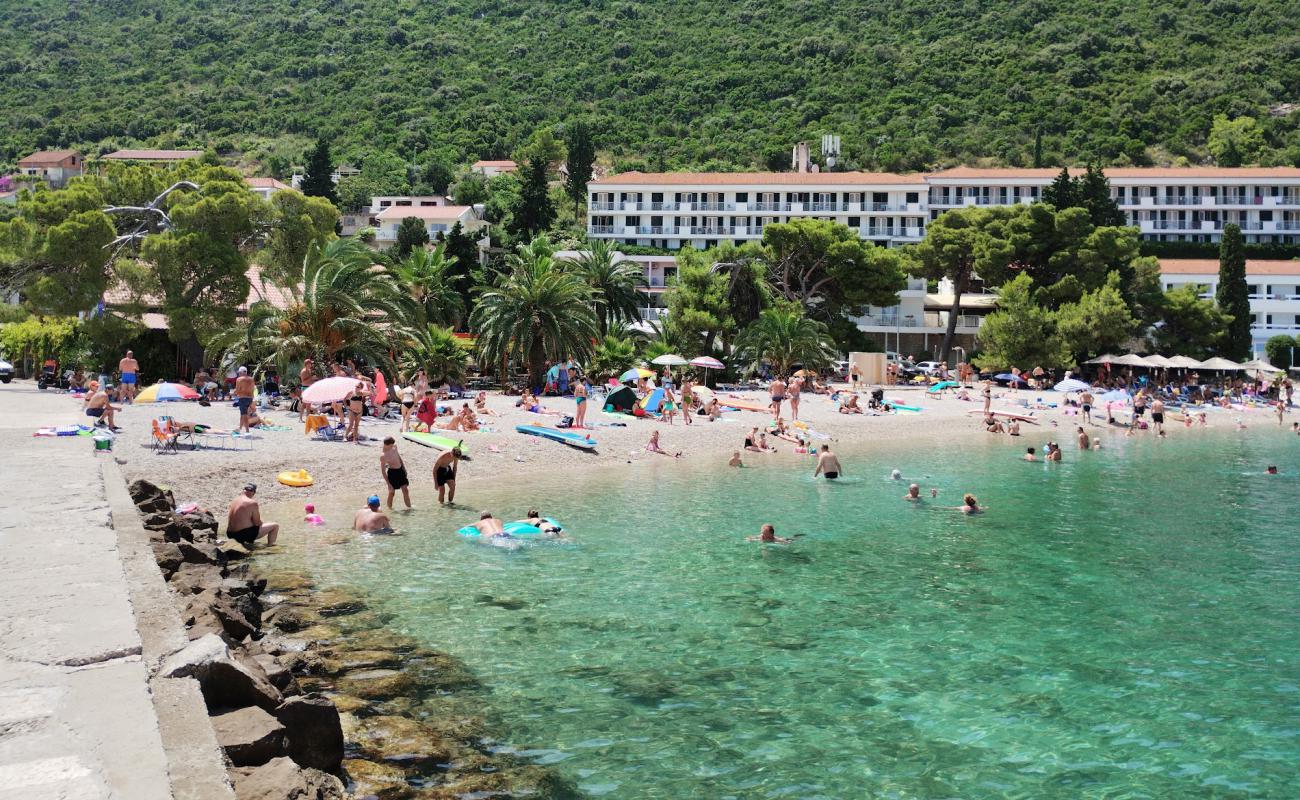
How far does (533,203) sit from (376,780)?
7268 cm

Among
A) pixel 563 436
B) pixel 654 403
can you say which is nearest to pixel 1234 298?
pixel 654 403

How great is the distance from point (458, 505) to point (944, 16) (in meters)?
142

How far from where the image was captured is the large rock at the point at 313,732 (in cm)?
790

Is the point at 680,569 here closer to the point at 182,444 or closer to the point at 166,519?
the point at 166,519

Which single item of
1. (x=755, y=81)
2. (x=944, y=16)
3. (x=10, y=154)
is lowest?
(x=10, y=154)

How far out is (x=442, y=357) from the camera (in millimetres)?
38531

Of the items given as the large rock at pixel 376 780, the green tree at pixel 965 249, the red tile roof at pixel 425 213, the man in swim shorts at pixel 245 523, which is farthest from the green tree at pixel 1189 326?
the large rock at pixel 376 780

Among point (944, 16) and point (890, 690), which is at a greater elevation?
point (944, 16)

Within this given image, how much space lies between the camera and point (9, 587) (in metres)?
8.95

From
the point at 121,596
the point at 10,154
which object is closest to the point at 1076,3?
the point at 10,154

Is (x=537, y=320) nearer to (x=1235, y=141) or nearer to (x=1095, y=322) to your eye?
(x=1095, y=322)

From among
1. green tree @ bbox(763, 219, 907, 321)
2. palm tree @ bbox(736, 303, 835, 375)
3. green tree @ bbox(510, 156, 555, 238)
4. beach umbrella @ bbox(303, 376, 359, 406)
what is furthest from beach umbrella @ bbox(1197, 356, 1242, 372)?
beach umbrella @ bbox(303, 376, 359, 406)

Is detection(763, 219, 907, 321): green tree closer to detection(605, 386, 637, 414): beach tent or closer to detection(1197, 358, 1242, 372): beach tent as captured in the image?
detection(1197, 358, 1242, 372): beach tent

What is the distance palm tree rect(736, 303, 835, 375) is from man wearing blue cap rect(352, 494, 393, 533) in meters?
31.6
